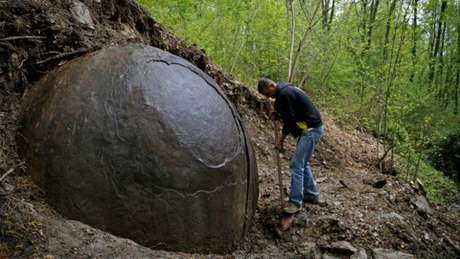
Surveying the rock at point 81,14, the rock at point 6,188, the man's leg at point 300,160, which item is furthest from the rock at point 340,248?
the rock at point 81,14

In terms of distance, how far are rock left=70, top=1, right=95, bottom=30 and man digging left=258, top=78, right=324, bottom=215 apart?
220 centimetres

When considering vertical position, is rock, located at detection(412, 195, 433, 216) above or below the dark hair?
below

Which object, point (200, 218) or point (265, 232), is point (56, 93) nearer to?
point (200, 218)

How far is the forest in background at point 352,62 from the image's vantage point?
894 cm

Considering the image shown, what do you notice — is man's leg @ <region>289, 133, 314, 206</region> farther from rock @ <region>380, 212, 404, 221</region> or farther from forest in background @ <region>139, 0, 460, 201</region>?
forest in background @ <region>139, 0, 460, 201</region>

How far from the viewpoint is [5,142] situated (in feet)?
12.4

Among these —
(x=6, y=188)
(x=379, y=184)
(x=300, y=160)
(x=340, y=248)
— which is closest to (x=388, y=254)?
(x=340, y=248)

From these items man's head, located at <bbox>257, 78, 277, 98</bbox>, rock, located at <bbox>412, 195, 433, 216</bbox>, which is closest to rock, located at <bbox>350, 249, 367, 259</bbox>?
man's head, located at <bbox>257, 78, 277, 98</bbox>

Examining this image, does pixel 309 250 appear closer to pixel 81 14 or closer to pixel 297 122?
pixel 297 122

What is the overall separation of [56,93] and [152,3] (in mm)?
5241

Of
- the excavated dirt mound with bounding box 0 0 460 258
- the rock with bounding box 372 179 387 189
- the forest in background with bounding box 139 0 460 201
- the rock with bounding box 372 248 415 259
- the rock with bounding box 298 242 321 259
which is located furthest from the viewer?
the forest in background with bounding box 139 0 460 201

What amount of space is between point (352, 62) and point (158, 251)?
33.4ft

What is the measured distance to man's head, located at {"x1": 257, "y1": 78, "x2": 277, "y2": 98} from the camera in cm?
492

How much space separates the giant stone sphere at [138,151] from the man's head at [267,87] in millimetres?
1010
